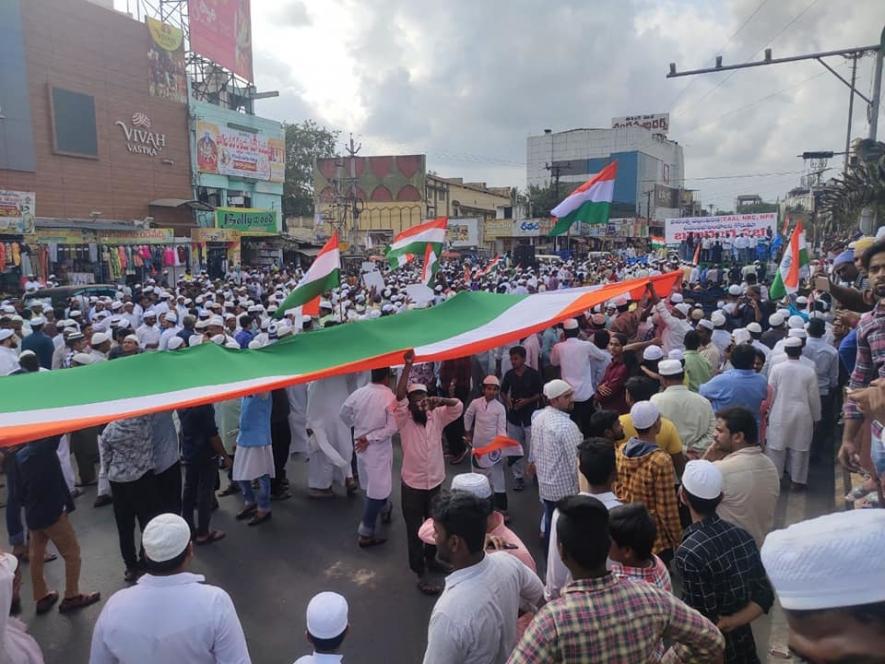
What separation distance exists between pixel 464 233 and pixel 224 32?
62.9 ft

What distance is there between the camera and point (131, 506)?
479 centimetres

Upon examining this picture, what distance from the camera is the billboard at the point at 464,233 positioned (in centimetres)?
4238

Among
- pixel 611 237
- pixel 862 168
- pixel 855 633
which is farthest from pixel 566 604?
pixel 611 237

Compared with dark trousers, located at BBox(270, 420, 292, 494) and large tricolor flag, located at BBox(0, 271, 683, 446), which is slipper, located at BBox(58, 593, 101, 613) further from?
dark trousers, located at BBox(270, 420, 292, 494)

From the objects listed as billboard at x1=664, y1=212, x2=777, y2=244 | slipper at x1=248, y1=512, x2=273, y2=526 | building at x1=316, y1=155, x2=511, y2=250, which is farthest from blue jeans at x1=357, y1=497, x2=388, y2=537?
building at x1=316, y1=155, x2=511, y2=250

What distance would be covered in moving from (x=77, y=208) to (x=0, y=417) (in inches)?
1131

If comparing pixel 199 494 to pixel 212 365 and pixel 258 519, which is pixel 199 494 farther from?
pixel 212 365

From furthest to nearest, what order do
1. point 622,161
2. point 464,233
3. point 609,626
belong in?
point 622,161, point 464,233, point 609,626

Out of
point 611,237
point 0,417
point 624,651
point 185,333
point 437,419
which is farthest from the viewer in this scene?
point 611,237

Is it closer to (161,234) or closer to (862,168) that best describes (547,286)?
(862,168)

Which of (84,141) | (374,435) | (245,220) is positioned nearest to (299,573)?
(374,435)

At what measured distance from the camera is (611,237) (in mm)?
48594

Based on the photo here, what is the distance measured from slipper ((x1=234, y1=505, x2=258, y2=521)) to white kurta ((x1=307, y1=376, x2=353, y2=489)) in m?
0.67

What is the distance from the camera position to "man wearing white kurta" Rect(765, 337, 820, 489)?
18.7 feet
